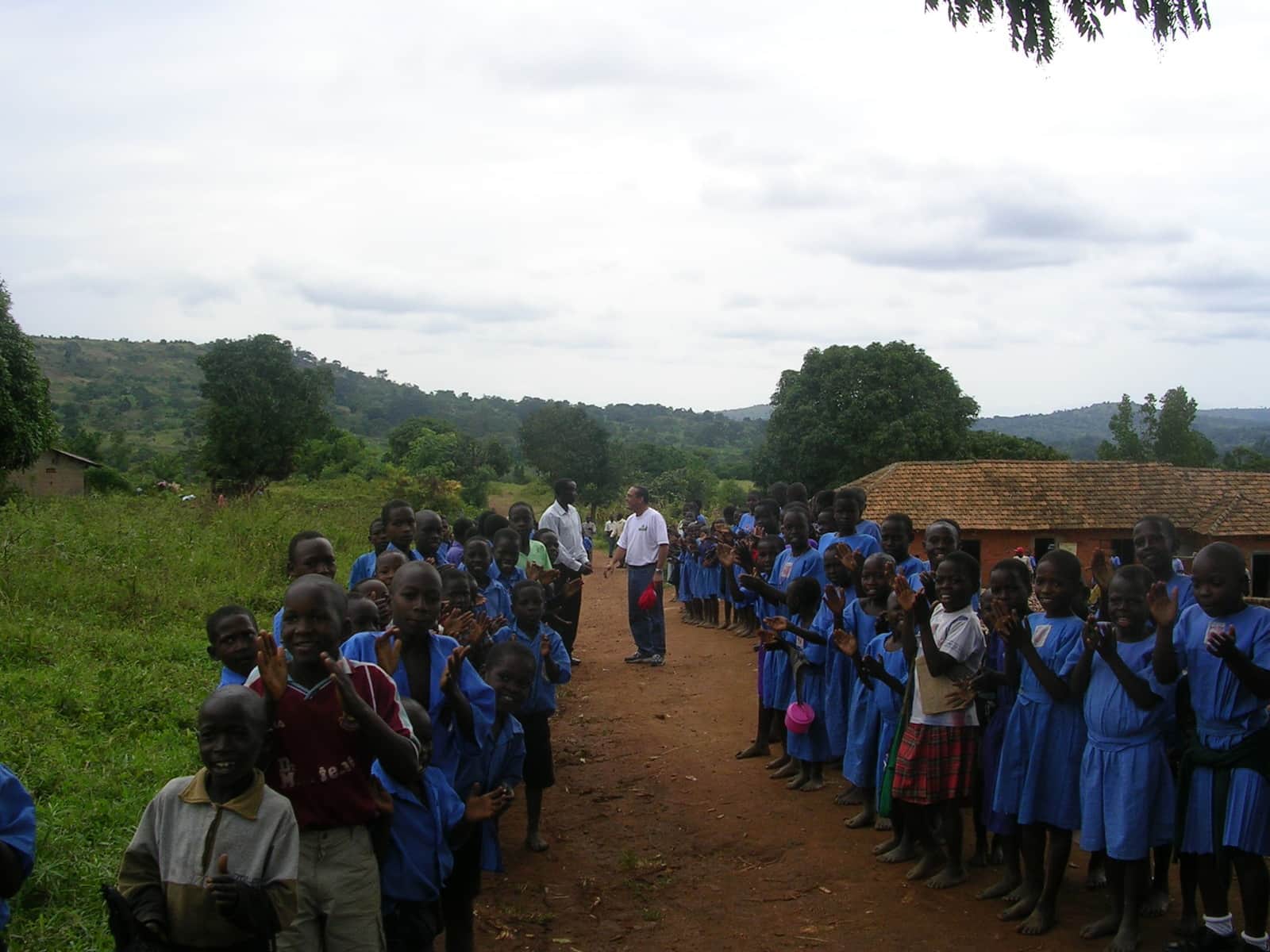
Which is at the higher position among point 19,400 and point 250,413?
point 250,413

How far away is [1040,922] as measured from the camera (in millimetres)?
4762

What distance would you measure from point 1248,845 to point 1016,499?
814 inches

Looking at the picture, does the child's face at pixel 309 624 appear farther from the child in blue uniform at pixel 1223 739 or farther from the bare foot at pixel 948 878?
the bare foot at pixel 948 878

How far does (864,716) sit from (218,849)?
13.8 ft

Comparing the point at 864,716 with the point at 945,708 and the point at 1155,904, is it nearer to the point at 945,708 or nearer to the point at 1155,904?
the point at 945,708

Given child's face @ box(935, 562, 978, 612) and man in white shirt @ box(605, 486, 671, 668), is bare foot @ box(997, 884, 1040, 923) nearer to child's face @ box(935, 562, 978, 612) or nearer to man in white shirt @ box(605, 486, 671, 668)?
child's face @ box(935, 562, 978, 612)

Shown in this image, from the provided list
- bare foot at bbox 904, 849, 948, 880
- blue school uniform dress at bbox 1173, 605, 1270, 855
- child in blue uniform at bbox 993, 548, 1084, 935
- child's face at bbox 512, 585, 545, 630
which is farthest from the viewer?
child's face at bbox 512, 585, 545, 630

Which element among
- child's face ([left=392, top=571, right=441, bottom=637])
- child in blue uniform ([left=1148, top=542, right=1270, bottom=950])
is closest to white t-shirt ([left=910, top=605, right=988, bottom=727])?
child in blue uniform ([left=1148, top=542, right=1270, bottom=950])

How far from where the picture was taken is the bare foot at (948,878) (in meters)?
5.35

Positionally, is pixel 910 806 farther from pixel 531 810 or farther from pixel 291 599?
pixel 291 599

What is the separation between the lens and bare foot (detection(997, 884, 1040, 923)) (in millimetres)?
4914

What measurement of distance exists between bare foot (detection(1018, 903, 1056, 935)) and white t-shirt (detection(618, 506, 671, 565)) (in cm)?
655

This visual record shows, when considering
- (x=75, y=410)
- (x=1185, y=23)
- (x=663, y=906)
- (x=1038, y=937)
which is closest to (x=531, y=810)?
(x=663, y=906)

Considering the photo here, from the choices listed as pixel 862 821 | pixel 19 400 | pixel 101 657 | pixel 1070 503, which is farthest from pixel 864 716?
pixel 1070 503
